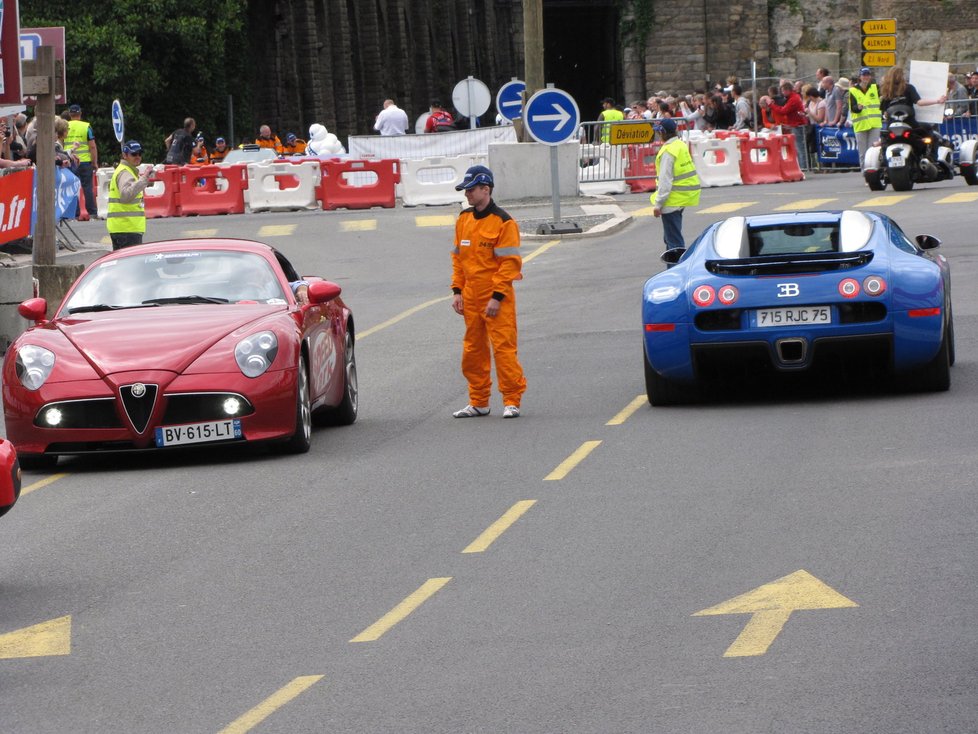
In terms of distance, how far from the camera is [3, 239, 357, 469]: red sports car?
37.3 feet

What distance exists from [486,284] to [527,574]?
4900mm

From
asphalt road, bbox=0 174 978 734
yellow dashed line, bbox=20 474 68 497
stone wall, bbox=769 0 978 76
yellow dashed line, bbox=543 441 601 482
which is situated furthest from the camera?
stone wall, bbox=769 0 978 76

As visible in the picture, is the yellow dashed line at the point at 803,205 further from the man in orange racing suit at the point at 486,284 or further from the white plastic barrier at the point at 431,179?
the man in orange racing suit at the point at 486,284

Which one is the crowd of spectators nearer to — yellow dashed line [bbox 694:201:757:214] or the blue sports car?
yellow dashed line [bbox 694:201:757:214]

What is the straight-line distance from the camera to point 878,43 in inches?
1619

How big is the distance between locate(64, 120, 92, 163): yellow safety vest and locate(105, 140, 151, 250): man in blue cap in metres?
13.9

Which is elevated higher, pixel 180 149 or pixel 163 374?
pixel 180 149

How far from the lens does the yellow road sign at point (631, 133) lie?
3441 centimetres

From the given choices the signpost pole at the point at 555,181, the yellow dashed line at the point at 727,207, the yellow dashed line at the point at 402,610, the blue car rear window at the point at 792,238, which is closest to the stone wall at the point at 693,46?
the yellow dashed line at the point at 727,207

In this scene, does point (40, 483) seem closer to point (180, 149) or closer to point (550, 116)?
point (550, 116)

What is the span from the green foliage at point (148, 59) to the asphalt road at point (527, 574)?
35614 mm

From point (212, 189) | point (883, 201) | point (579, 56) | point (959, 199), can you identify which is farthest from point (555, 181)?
point (579, 56)

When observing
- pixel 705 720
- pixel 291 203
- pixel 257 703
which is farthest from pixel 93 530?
pixel 291 203

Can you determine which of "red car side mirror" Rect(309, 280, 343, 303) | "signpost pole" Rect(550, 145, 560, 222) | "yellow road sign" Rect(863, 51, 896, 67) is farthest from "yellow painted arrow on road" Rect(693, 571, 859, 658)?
"yellow road sign" Rect(863, 51, 896, 67)
